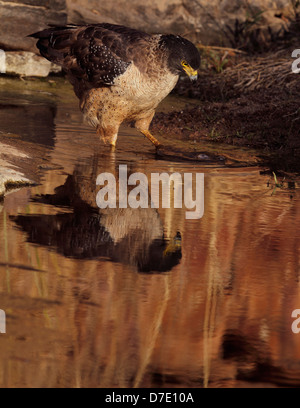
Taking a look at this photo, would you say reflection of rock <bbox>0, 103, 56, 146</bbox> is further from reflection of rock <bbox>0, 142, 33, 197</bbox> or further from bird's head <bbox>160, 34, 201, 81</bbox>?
bird's head <bbox>160, 34, 201, 81</bbox>

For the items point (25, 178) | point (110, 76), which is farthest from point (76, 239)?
point (110, 76)

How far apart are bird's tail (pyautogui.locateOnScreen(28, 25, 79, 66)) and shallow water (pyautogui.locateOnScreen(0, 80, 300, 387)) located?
1.55 m

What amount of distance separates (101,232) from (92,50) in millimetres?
2857

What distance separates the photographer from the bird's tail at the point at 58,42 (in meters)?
7.62

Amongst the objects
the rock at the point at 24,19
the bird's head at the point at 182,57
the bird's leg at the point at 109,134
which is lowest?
the bird's leg at the point at 109,134

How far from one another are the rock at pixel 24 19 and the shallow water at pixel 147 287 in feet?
14.9

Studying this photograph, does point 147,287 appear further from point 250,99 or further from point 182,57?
point 250,99

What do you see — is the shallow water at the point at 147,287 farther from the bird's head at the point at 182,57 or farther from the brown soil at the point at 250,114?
the brown soil at the point at 250,114

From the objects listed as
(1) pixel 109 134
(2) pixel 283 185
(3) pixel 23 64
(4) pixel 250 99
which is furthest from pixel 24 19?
(2) pixel 283 185

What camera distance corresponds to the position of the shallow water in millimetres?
3379

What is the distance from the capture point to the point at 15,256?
14.6 ft

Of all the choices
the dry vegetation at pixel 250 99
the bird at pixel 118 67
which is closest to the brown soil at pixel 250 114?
the dry vegetation at pixel 250 99

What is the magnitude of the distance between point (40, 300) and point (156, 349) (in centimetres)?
71

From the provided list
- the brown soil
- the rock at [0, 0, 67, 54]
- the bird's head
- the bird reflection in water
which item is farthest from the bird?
the rock at [0, 0, 67, 54]
